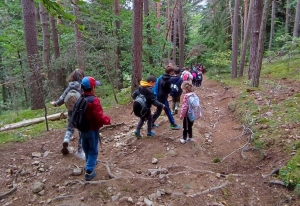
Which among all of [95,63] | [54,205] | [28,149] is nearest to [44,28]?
[95,63]

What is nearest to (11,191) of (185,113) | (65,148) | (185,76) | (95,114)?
(65,148)

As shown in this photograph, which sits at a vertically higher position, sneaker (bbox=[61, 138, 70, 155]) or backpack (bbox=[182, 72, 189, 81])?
backpack (bbox=[182, 72, 189, 81])

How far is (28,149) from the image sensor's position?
5.94 m

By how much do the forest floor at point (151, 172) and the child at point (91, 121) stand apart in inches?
12.6

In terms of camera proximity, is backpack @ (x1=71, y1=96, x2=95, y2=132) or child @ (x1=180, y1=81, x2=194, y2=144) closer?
backpack @ (x1=71, y1=96, x2=95, y2=132)

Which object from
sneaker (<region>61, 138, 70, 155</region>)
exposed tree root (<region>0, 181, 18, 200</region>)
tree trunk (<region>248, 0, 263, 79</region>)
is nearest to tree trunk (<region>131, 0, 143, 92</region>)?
sneaker (<region>61, 138, 70, 155</region>)

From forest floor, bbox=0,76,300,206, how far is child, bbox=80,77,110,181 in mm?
321

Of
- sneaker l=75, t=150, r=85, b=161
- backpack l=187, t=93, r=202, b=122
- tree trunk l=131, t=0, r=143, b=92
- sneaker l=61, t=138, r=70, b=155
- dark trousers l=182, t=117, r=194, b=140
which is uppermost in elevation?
tree trunk l=131, t=0, r=143, b=92

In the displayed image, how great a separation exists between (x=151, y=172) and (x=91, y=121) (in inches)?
61.0

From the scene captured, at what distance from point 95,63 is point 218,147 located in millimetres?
6924

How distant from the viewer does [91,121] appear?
166 inches

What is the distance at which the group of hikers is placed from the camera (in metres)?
4.16

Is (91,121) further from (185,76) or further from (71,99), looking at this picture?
(185,76)

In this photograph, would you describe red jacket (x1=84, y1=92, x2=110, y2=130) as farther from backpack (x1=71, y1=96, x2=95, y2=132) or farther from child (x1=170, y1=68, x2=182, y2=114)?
child (x1=170, y1=68, x2=182, y2=114)
